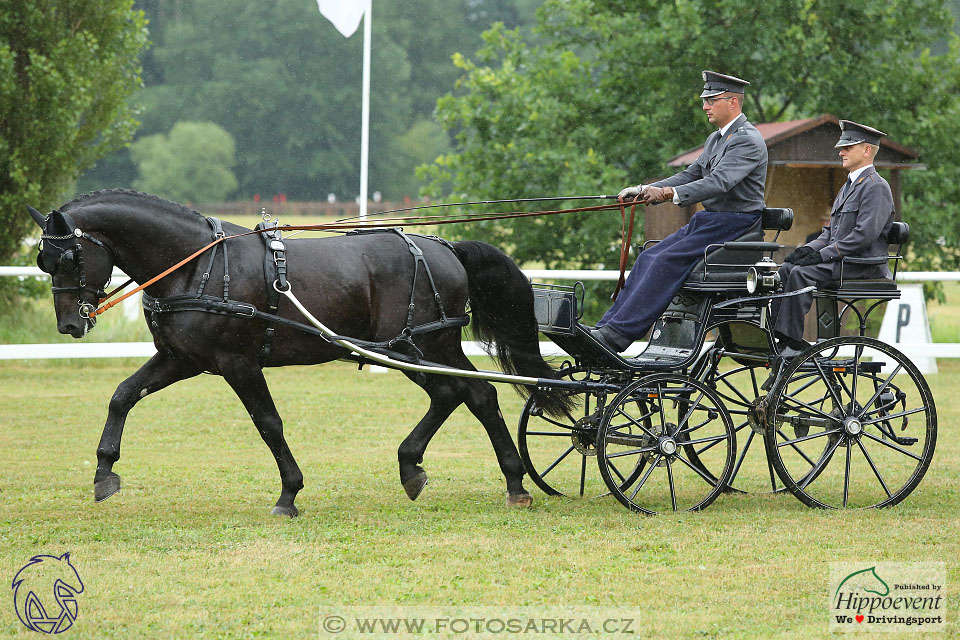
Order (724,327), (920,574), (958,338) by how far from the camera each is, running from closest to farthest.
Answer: (920,574)
(724,327)
(958,338)

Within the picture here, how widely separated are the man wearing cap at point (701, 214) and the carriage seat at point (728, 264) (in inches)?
2.6

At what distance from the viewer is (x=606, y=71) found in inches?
600

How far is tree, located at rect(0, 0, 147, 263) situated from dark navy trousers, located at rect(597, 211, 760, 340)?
933 centimetres

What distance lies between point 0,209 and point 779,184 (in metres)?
9.06

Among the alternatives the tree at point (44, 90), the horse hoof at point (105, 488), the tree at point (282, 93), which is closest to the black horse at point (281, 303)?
the horse hoof at point (105, 488)

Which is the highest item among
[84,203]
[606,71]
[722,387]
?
[606,71]

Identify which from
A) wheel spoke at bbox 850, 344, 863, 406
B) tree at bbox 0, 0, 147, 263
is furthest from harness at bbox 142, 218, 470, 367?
tree at bbox 0, 0, 147, 263

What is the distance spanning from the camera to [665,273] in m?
6.30

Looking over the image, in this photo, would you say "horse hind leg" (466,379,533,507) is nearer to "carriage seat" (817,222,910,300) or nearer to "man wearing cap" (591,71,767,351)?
"man wearing cap" (591,71,767,351)

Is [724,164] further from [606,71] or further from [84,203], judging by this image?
[606,71]

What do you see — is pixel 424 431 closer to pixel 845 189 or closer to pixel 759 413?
pixel 759 413

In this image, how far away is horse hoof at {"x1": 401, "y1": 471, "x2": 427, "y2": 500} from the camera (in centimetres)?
655

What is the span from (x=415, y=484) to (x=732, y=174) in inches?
97.2

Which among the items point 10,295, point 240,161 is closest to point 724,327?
point 10,295
